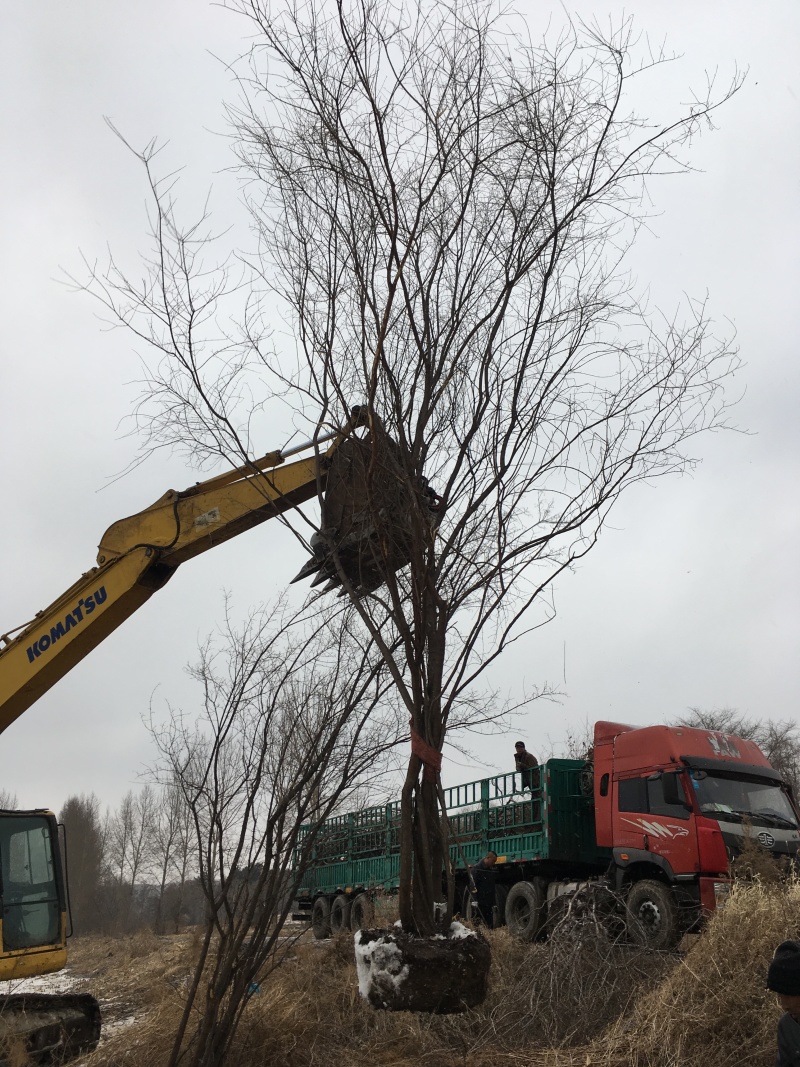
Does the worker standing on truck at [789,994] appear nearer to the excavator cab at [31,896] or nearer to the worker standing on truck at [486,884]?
the excavator cab at [31,896]

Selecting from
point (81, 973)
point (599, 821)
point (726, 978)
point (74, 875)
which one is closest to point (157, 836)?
point (74, 875)

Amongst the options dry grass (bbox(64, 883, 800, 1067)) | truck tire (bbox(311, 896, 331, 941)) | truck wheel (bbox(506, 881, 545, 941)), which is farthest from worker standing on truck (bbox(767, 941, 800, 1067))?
truck tire (bbox(311, 896, 331, 941))

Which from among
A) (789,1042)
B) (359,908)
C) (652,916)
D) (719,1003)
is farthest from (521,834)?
(789,1042)

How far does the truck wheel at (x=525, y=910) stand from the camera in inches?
489

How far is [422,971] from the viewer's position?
3285 millimetres

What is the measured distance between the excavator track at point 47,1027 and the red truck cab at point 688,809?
19.3 ft

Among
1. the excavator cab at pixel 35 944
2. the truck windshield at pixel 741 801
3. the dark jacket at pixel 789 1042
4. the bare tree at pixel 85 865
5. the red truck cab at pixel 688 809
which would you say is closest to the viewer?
the dark jacket at pixel 789 1042

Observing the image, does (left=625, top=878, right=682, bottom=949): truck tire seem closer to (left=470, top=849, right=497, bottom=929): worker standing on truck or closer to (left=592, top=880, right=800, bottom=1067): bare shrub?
(left=592, top=880, right=800, bottom=1067): bare shrub

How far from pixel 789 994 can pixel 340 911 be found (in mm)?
15996

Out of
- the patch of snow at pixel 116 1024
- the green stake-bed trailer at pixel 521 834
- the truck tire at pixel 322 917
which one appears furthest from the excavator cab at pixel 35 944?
the truck tire at pixel 322 917

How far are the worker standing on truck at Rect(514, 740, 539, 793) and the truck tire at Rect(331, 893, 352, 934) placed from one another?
5730mm

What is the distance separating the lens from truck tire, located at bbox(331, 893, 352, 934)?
17.9 m

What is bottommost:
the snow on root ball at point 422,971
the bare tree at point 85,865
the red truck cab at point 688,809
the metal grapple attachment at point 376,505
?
the bare tree at point 85,865

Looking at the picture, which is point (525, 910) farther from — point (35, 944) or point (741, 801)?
point (35, 944)
